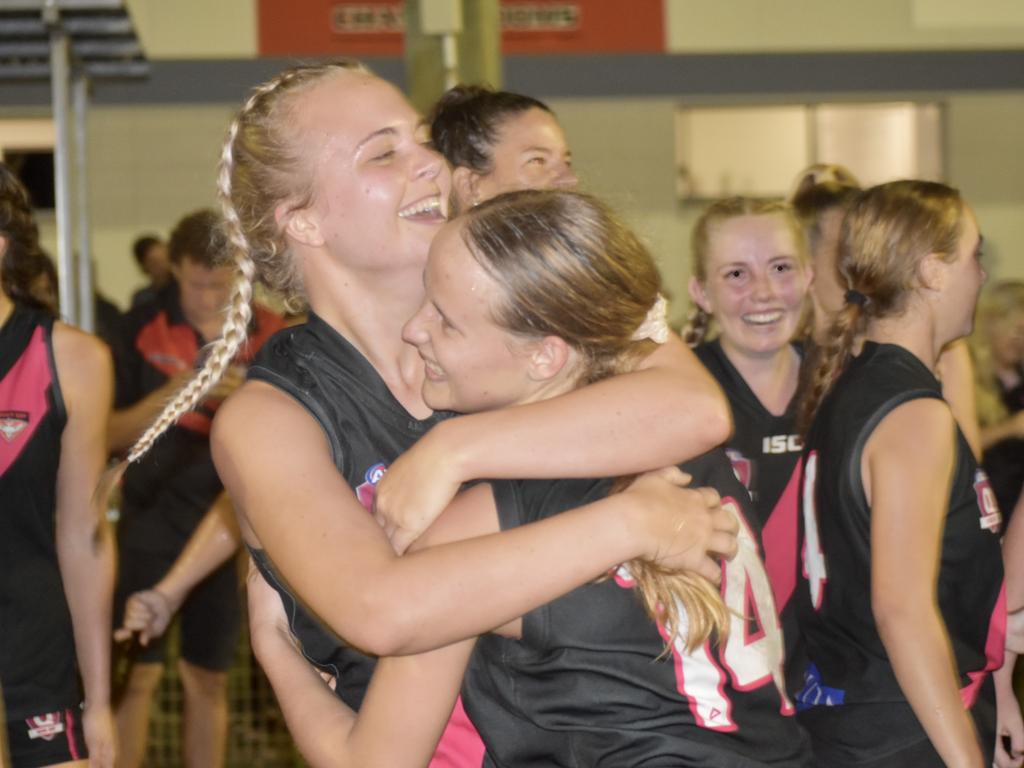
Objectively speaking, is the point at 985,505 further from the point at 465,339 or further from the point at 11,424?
the point at 11,424

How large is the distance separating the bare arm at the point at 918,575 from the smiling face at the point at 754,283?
1.13 meters

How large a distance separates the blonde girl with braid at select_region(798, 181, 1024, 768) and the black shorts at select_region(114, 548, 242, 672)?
2.82 m

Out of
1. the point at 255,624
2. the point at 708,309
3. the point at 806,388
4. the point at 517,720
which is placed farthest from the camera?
the point at 708,309

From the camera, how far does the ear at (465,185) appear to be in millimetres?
2940

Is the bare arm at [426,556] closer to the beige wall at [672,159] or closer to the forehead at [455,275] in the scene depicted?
the forehead at [455,275]

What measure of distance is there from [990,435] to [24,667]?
333 cm

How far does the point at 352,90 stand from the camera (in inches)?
86.0

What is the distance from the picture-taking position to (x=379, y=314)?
2.19m

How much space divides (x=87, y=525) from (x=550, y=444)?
1768mm

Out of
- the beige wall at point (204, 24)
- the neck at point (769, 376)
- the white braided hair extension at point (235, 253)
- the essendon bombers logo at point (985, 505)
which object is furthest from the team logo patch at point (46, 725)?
the beige wall at point (204, 24)

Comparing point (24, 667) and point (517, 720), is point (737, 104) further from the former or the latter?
point (517, 720)

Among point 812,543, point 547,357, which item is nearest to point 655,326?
point 547,357

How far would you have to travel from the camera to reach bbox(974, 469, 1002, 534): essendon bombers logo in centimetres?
268

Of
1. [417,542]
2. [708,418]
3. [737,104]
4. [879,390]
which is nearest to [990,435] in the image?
[879,390]
